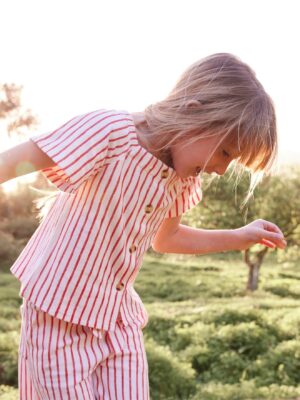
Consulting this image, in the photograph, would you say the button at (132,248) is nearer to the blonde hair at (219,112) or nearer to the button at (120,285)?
the button at (120,285)

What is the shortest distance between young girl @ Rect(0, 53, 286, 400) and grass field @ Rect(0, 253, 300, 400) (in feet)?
8.74

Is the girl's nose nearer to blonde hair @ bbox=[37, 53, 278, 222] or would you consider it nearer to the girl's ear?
blonde hair @ bbox=[37, 53, 278, 222]

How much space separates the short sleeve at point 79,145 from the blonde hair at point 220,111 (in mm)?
116

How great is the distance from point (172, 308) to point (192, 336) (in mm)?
3422

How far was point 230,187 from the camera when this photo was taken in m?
17.0

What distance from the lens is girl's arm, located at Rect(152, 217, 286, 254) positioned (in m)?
1.94

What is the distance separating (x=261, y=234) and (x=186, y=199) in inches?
11.3

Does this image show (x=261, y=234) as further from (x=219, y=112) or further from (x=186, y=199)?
(x=219, y=112)

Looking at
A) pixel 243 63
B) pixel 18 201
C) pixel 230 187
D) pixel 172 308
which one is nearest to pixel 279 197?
pixel 230 187

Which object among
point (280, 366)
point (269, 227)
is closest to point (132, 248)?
point (269, 227)

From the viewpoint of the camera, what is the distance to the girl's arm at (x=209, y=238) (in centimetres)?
194

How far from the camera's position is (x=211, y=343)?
365 inches

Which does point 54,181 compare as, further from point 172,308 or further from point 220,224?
point 220,224

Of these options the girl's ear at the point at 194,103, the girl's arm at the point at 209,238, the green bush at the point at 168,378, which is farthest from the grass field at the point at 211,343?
the girl's ear at the point at 194,103
